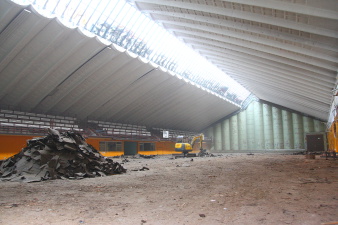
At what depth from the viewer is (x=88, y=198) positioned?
6902 millimetres

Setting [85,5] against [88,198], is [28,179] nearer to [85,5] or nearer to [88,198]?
[88,198]

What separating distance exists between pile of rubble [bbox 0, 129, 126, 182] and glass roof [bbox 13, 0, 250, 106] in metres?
9.68

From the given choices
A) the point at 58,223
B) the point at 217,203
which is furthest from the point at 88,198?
the point at 217,203

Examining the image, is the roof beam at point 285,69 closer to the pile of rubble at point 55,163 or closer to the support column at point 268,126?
the pile of rubble at point 55,163

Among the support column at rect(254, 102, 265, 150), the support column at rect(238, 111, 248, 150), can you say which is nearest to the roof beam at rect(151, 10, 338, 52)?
the support column at rect(254, 102, 265, 150)

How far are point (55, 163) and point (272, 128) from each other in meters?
42.1

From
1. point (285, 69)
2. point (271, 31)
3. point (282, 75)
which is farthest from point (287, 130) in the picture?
point (271, 31)

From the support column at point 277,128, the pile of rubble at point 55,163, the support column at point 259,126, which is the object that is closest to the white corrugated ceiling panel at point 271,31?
the pile of rubble at point 55,163

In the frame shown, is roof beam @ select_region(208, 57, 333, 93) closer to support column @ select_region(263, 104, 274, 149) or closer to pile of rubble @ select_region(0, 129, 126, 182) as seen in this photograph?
pile of rubble @ select_region(0, 129, 126, 182)

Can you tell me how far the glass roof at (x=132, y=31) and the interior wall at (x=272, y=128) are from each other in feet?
57.9

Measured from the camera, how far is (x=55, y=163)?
1122 cm

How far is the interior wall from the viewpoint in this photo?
43.6 metres

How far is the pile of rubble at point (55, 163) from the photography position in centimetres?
1081

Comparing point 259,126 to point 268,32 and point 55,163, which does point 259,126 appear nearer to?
point 268,32
